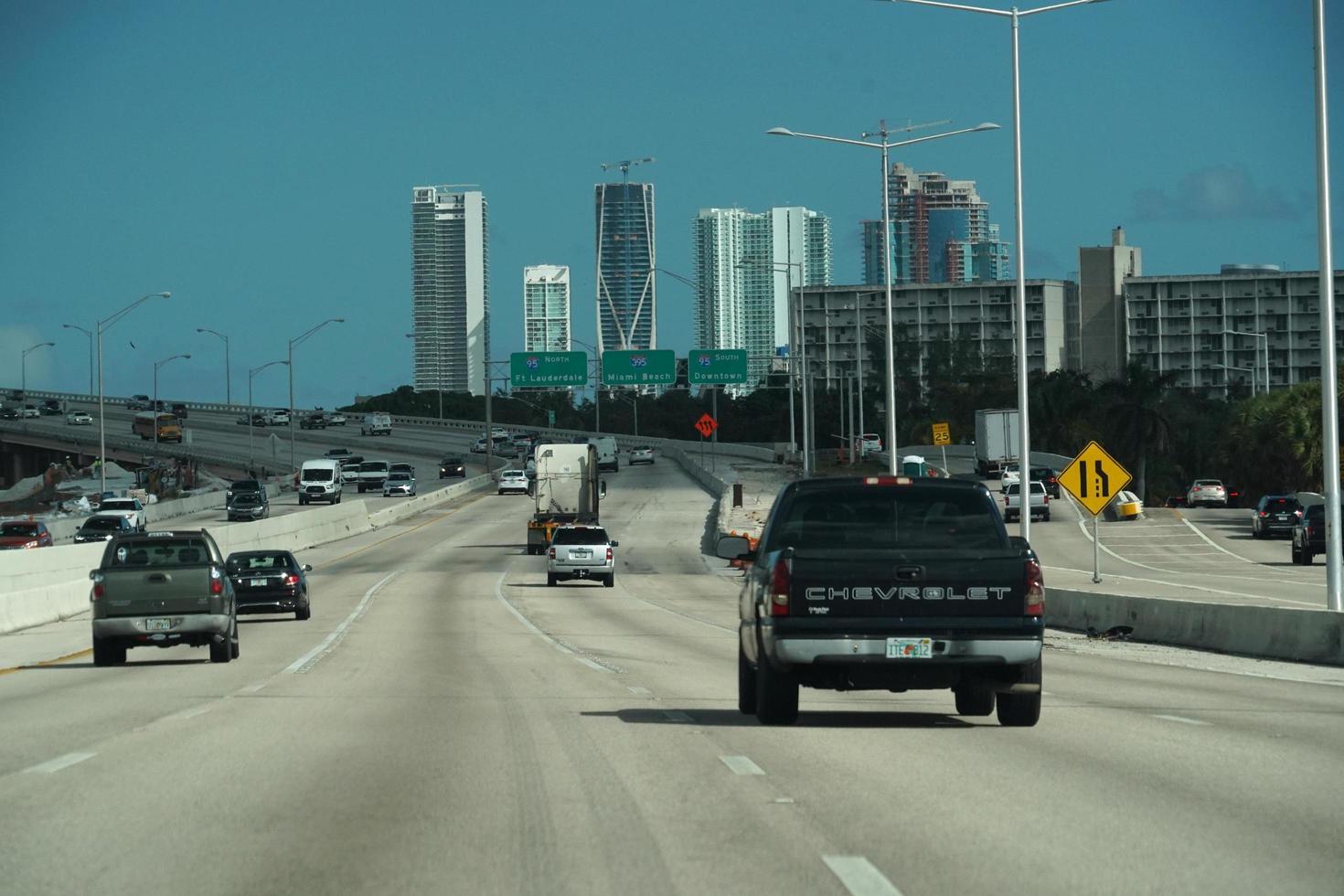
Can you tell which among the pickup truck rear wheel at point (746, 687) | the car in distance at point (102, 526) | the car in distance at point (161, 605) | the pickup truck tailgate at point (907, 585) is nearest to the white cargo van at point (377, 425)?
the car in distance at point (102, 526)

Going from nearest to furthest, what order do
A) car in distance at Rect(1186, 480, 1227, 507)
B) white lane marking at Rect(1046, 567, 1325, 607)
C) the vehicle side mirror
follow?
the vehicle side mirror < white lane marking at Rect(1046, 567, 1325, 607) < car in distance at Rect(1186, 480, 1227, 507)

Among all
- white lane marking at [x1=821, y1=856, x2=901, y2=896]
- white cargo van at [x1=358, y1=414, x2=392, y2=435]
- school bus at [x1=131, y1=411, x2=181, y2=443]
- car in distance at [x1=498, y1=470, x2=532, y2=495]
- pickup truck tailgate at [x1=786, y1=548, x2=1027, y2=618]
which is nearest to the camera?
white lane marking at [x1=821, y1=856, x2=901, y2=896]

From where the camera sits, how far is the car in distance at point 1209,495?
87.1 meters

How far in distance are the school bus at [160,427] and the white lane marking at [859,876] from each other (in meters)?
127

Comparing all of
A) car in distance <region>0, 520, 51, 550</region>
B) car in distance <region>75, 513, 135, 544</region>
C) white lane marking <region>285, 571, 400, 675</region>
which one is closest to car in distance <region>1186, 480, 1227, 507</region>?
car in distance <region>75, 513, 135, 544</region>

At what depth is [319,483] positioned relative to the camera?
284 feet

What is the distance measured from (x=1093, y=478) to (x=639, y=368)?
76.3 metres

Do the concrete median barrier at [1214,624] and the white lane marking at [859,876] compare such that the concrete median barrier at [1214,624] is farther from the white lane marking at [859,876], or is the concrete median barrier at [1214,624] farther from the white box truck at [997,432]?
the white box truck at [997,432]

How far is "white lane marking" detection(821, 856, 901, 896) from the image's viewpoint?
7285 mm

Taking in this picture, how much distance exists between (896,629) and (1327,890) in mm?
5477

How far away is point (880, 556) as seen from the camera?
12.7 m

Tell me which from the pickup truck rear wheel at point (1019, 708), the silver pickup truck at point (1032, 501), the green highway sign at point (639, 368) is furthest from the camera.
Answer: the green highway sign at point (639, 368)

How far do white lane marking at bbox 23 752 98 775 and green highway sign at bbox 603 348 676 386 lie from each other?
9683cm

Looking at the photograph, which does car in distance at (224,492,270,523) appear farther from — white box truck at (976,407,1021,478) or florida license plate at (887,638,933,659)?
florida license plate at (887,638,933,659)
